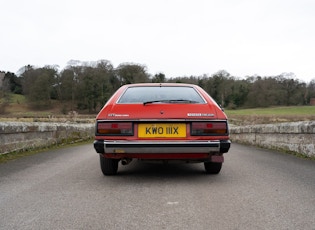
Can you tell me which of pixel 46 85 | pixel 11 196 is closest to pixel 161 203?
pixel 11 196

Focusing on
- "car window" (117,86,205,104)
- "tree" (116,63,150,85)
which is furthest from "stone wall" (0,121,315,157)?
"tree" (116,63,150,85)

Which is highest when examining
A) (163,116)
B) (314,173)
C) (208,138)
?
(163,116)

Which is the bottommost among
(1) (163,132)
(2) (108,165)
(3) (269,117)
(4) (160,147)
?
(3) (269,117)

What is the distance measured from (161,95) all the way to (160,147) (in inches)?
37.6

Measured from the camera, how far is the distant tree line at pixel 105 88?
241ft

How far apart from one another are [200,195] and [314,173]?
2.39m

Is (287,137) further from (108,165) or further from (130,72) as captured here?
(130,72)

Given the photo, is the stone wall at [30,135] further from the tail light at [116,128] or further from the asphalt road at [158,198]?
the tail light at [116,128]

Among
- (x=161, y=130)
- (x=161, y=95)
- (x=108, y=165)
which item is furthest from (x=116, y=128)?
(x=161, y=95)

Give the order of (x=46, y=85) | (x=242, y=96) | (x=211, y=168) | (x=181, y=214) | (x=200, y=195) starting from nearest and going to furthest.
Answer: (x=181, y=214), (x=200, y=195), (x=211, y=168), (x=46, y=85), (x=242, y=96)

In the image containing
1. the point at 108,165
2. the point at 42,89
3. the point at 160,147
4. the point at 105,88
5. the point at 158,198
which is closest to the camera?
the point at 158,198

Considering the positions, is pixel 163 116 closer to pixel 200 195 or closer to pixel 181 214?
pixel 200 195

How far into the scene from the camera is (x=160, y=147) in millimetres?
4184

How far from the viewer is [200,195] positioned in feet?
12.1
